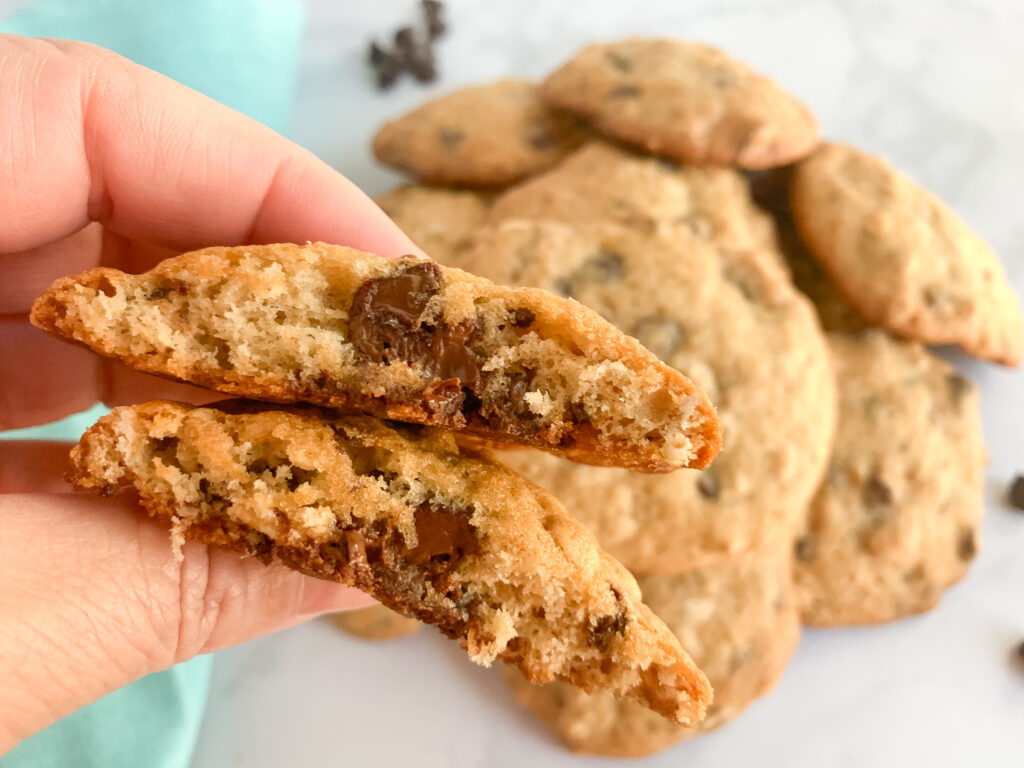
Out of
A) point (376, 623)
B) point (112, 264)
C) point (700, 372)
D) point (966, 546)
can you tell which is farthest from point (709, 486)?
point (112, 264)

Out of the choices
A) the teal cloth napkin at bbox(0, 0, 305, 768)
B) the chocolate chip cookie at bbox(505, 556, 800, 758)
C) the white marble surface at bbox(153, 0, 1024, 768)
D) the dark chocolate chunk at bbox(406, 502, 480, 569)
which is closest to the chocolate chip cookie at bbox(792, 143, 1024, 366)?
the white marble surface at bbox(153, 0, 1024, 768)

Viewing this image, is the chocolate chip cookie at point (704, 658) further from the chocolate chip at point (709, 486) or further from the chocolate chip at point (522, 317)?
the chocolate chip at point (522, 317)

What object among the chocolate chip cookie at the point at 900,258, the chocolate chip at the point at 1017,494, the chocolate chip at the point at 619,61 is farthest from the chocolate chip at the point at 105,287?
the chocolate chip at the point at 1017,494

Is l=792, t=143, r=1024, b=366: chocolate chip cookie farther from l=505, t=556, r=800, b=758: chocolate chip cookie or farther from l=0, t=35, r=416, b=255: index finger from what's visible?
l=0, t=35, r=416, b=255: index finger

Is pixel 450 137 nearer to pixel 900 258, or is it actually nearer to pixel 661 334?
pixel 661 334

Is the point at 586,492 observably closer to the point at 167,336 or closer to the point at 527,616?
the point at 527,616
